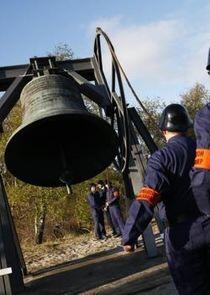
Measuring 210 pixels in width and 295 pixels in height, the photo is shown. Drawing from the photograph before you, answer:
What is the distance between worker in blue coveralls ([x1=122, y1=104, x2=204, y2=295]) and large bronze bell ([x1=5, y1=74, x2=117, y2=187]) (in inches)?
57.0

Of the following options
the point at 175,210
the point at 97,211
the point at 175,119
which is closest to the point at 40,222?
the point at 97,211

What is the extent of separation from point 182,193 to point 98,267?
568 centimetres

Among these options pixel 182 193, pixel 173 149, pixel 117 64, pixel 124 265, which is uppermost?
pixel 117 64

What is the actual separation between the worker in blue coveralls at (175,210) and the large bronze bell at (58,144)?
4.75ft

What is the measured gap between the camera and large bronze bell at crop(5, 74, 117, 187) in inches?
207

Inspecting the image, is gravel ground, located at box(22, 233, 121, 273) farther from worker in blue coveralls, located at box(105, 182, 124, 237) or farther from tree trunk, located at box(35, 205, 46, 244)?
tree trunk, located at box(35, 205, 46, 244)

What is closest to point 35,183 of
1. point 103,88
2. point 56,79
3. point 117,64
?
point 56,79

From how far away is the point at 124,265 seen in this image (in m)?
8.79

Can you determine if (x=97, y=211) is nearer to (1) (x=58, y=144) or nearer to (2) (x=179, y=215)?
(1) (x=58, y=144)

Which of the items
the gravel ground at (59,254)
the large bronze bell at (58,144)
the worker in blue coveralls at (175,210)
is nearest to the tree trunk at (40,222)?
the gravel ground at (59,254)

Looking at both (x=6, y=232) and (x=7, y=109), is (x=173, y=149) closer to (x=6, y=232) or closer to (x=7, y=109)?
(x=7, y=109)

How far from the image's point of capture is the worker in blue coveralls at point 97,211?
1501 cm

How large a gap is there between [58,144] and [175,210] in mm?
2230

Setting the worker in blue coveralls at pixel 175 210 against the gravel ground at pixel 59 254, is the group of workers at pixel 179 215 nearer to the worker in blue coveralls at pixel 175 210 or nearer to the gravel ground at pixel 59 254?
the worker in blue coveralls at pixel 175 210
